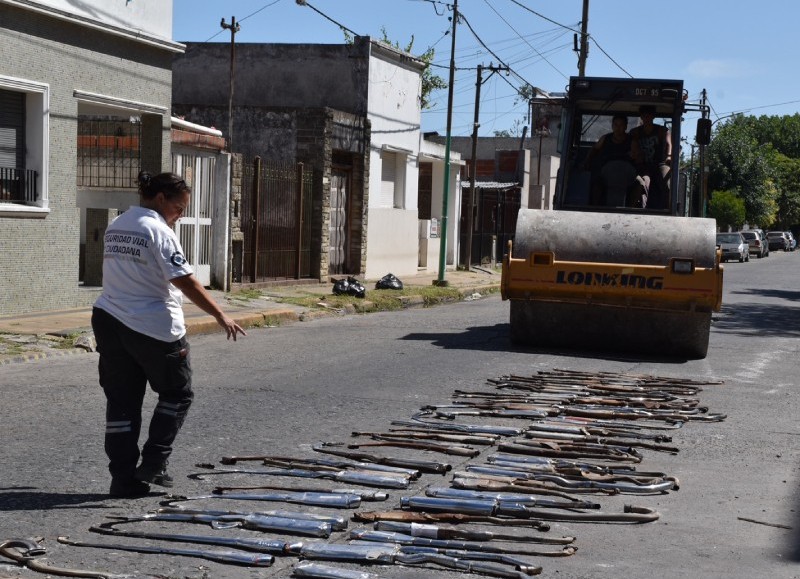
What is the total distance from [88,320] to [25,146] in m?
2.57

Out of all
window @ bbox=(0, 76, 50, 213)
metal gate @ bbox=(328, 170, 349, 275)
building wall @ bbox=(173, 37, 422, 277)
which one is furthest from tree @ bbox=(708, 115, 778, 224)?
window @ bbox=(0, 76, 50, 213)

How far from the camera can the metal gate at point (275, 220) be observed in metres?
22.0

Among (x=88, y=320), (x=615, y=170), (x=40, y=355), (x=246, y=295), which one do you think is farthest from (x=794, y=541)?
(x=246, y=295)

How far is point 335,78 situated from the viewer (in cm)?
2678

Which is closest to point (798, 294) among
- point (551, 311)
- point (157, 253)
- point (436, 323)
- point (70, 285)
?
point (436, 323)

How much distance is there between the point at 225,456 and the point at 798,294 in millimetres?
25025

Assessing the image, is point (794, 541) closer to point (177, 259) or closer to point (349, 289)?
point (177, 259)

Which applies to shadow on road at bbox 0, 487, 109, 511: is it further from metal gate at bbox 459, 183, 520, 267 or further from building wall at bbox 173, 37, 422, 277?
metal gate at bbox 459, 183, 520, 267

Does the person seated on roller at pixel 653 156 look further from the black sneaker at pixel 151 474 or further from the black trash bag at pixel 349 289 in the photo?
the black sneaker at pixel 151 474

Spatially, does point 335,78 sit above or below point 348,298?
above

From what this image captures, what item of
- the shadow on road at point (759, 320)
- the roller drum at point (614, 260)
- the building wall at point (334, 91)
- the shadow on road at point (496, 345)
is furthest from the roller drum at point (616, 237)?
the building wall at point (334, 91)

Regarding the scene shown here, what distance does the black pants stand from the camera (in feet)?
20.2

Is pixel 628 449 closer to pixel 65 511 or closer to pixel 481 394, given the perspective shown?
pixel 481 394

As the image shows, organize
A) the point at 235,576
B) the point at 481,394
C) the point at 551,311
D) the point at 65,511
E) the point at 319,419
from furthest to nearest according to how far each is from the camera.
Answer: the point at 551,311, the point at 481,394, the point at 319,419, the point at 65,511, the point at 235,576
